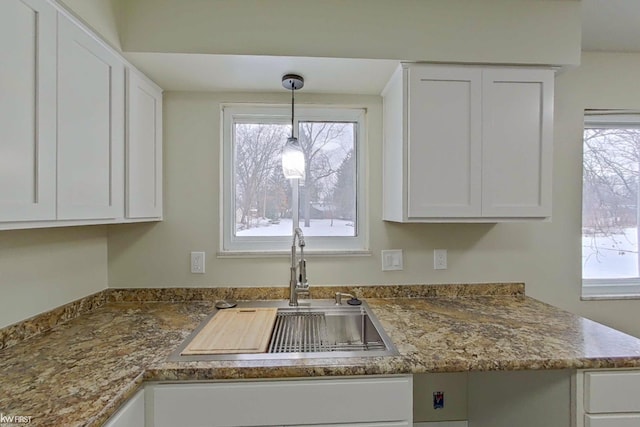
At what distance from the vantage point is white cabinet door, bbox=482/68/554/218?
1493 mm

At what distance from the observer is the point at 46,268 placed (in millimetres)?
1325

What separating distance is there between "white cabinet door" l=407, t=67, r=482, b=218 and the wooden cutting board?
2.78ft

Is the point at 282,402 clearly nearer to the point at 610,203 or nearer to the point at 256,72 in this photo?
the point at 256,72

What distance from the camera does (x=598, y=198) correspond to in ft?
6.45

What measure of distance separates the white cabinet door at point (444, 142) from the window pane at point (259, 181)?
774mm

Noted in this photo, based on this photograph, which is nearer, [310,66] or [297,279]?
[310,66]

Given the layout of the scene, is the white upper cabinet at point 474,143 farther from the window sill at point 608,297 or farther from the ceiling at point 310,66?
the window sill at point 608,297

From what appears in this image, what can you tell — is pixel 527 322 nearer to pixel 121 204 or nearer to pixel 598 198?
pixel 598 198

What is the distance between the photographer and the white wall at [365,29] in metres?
1.38

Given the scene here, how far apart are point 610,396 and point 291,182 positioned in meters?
1.65

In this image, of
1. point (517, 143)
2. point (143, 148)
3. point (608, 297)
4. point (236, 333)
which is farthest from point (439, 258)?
point (143, 148)

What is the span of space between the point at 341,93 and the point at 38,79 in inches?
53.0

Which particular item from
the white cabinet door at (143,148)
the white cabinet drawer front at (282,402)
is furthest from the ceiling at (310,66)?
the white cabinet drawer front at (282,402)

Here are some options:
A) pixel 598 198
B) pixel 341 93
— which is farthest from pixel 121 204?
pixel 598 198
